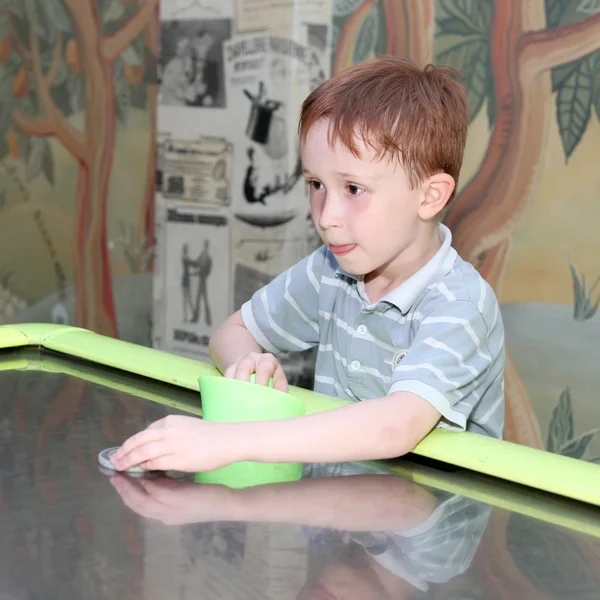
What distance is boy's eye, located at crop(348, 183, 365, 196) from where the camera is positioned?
98cm

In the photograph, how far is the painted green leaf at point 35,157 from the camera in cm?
265

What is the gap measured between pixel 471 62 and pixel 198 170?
70cm

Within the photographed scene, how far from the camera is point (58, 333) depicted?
3.92 ft

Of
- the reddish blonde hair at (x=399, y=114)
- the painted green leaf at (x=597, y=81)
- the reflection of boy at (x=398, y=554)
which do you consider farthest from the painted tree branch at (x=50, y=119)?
the reflection of boy at (x=398, y=554)

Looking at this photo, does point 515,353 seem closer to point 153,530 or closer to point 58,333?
point 58,333

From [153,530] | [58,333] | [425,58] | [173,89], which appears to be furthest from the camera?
→ [173,89]

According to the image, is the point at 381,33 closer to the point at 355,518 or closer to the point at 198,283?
the point at 198,283

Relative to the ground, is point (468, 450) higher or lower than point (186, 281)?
higher

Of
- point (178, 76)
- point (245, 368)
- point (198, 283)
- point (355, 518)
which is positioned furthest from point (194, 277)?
point (355, 518)

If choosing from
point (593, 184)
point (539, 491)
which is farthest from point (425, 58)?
point (539, 491)

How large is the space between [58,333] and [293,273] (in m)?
0.31

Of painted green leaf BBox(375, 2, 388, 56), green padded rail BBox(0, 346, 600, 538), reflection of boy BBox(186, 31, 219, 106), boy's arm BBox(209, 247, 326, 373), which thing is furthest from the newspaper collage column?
green padded rail BBox(0, 346, 600, 538)

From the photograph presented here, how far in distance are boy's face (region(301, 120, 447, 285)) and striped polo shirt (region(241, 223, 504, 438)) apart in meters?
0.07

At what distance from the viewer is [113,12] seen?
2498 mm
